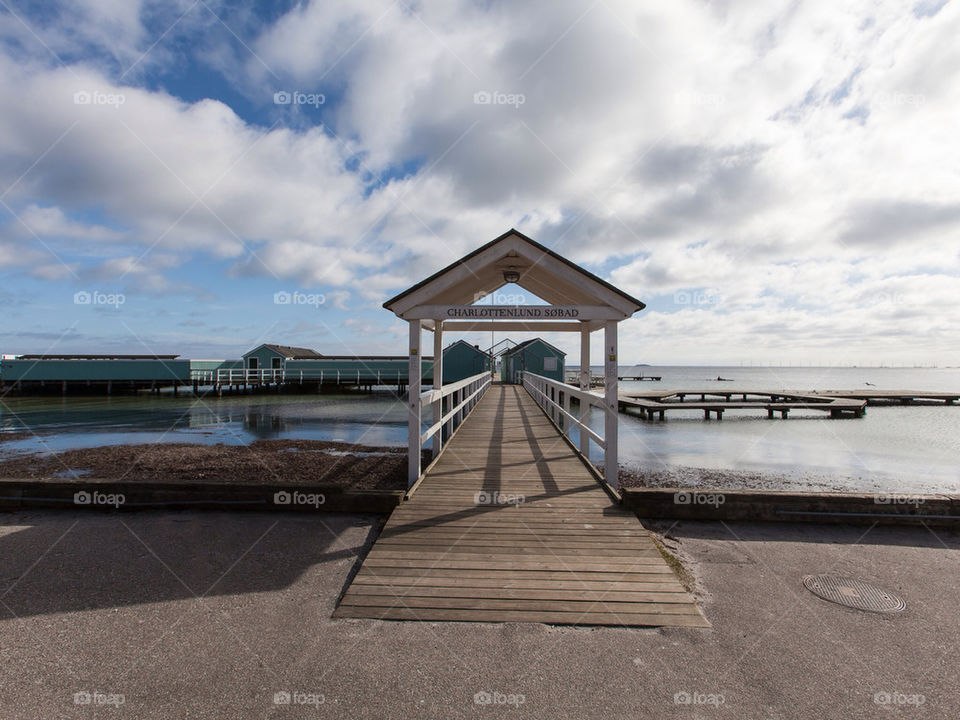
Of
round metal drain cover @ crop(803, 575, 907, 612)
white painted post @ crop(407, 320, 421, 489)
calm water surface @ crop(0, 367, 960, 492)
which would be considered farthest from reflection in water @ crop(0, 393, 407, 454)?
round metal drain cover @ crop(803, 575, 907, 612)

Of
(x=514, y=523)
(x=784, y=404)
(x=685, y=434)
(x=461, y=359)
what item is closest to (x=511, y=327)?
(x=514, y=523)

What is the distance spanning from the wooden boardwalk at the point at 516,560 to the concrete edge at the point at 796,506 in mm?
477

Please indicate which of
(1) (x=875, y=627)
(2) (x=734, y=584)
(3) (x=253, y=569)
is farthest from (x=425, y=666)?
(1) (x=875, y=627)

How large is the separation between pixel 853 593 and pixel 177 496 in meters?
7.13

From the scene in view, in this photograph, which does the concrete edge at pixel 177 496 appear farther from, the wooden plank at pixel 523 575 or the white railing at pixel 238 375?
the white railing at pixel 238 375

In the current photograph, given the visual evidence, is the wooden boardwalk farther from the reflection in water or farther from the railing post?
the reflection in water

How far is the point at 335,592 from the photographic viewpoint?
4.01 meters

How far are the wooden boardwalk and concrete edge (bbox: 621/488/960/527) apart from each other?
0.48m

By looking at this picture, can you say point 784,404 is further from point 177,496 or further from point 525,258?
point 177,496

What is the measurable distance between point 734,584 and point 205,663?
13.1ft

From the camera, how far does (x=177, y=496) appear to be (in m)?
6.18

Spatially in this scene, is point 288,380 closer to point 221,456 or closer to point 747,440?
point 221,456

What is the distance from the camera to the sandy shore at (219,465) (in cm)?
1077

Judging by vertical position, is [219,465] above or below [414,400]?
below
